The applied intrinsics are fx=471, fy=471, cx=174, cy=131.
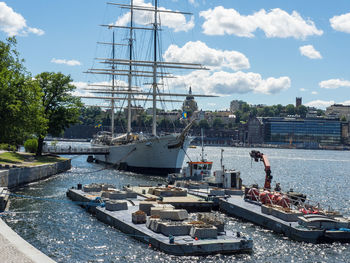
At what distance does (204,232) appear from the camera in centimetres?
2808

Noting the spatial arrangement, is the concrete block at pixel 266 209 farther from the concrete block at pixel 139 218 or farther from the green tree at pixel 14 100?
the green tree at pixel 14 100

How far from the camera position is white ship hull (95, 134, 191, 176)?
256 feet

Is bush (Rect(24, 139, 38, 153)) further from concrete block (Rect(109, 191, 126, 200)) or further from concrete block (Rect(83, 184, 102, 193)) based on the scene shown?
concrete block (Rect(109, 191, 126, 200))

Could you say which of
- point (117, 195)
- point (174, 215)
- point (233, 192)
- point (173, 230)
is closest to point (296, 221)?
point (174, 215)

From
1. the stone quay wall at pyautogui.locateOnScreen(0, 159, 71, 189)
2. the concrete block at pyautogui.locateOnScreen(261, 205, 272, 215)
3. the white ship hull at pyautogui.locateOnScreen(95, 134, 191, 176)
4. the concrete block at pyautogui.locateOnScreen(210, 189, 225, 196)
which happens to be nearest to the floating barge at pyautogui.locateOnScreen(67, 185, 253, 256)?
the concrete block at pyautogui.locateOnScreen(261, 205, 272, 215)

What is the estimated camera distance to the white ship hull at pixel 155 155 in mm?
78000

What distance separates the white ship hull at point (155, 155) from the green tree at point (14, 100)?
23167mm

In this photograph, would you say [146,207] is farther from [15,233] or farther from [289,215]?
[15,233]

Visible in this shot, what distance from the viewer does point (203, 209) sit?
42.9m

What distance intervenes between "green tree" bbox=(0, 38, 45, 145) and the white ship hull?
2317cm

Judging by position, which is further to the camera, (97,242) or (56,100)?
(56,100)

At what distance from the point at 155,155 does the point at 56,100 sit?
20286 mm

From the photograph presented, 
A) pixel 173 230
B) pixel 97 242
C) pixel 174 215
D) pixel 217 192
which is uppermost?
pixel 174 215

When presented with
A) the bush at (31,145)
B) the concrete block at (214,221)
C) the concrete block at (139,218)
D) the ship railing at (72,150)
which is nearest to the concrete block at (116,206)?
the concrete block at (139,218)
